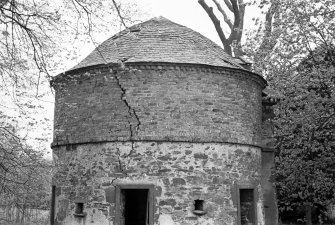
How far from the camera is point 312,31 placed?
13.4 meters

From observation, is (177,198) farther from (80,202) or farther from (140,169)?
(80,202)

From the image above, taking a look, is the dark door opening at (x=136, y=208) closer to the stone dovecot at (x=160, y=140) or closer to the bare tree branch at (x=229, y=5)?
the stone dovecot at (x=160, y=140)

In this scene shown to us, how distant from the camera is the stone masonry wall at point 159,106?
12.5 metres

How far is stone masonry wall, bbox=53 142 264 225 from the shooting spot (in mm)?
12031

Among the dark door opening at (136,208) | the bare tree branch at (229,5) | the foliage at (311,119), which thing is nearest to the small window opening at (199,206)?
the foliage at (311,119)

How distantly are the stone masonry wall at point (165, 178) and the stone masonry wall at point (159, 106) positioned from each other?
316mm

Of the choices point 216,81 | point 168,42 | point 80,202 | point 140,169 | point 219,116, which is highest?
point 168,42

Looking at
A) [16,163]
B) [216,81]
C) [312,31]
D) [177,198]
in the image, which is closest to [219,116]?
[216,81]

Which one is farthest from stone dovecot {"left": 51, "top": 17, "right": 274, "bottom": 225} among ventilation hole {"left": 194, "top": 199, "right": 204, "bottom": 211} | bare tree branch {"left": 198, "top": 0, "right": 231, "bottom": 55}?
bare tree branch {"left": 198, "top": 0, "right": 231, "bottom": 55}

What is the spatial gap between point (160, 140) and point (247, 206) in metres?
3.41

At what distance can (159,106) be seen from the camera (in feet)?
41.2

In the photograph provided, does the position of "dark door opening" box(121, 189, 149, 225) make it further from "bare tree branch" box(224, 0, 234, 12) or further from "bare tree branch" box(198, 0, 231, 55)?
"bare tree branch" box(224, 0, 234, 12)

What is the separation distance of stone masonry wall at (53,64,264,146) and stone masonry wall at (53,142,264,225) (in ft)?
1.04

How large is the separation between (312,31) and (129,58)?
531 cm
